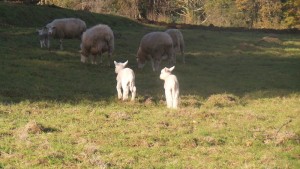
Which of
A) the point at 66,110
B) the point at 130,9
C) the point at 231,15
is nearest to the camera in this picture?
the point at 66,110

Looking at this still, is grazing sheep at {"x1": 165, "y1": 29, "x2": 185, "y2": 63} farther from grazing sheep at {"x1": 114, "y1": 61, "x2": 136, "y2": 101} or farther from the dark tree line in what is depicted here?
the dark tree line

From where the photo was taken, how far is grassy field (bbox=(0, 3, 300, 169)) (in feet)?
32.7

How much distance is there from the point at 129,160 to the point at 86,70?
14.1 m

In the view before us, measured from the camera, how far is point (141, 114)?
48.0 ft

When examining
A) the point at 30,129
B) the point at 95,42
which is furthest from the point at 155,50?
the point at 30,129

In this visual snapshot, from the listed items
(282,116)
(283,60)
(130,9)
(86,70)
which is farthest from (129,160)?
(130,9)

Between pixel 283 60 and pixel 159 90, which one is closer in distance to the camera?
pixel 159 90

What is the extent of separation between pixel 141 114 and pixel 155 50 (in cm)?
1114

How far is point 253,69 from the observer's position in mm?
28109

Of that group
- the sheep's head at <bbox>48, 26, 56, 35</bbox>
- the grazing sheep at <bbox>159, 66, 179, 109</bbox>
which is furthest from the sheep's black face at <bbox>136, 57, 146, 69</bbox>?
the grazing sheep at <bbox>159, 66, 179, 109</bbox>

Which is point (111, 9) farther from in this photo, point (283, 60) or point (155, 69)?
point (155, 69)

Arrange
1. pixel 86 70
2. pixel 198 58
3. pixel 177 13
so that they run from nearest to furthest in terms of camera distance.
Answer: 1. pixel 86 70
2. pixel 198 58
3. pixel 177 13

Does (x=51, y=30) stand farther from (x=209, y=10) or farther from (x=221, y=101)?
(x=209, y=10)

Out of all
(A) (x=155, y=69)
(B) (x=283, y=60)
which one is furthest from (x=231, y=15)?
(A) (x=155, y=69)
